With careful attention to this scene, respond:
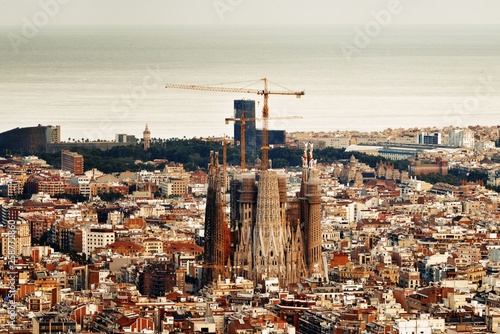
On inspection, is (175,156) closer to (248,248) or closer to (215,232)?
(215,232)

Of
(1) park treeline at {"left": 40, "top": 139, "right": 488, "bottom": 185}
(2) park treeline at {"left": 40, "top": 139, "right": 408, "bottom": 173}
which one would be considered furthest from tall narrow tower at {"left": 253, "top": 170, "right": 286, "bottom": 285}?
(2) park treeline at {"left": 40, "top": 139, "right": 408, "bottom": 173}

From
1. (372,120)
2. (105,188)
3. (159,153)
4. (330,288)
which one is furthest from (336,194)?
(372,120)

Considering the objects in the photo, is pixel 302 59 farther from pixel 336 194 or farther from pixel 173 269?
pixel 173 269

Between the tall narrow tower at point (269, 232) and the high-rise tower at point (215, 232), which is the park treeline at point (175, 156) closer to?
the high-rise tower at point (215, 232)

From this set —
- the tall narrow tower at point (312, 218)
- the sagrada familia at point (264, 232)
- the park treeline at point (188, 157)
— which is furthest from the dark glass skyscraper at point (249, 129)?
the sagrada familia at point (264, 232)

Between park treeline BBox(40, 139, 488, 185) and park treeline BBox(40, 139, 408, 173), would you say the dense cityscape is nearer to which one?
park treeline BBox(40, 139, 488, 185)

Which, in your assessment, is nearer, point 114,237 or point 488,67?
point 114,237
